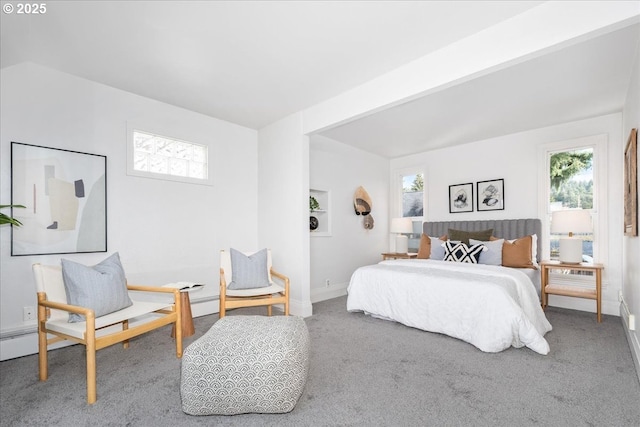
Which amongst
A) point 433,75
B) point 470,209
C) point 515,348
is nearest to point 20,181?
point 433,75

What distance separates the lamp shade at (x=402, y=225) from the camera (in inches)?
223

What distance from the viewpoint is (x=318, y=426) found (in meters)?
1.73

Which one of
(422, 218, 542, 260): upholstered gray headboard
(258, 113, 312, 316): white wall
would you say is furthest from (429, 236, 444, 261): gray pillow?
(258, 113, 312, 316): white wall

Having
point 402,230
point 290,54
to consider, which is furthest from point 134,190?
point 402,230

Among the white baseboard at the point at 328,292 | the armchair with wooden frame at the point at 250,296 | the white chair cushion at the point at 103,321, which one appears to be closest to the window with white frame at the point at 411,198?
the white baseboard at the point at 328,292

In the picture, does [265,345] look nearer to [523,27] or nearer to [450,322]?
[450,322]

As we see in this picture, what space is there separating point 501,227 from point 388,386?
3.55 m

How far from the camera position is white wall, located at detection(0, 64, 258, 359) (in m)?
2.72

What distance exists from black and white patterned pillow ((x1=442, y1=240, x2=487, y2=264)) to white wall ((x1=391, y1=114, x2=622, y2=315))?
1.06 metres

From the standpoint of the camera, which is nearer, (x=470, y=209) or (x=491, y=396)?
(x=491, y=396)

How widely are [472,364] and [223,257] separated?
2.64 m

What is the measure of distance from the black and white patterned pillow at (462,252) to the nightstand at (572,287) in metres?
0.76

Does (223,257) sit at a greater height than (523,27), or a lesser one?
lesser

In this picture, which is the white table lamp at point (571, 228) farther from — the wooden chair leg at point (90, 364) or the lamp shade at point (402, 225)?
the wooden chair leg at point (90, 364)
